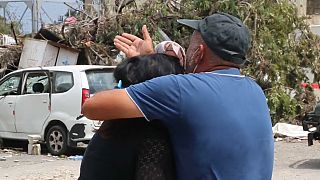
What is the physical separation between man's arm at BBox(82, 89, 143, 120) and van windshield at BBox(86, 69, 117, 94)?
868cm

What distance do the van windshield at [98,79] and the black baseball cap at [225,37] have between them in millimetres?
8528

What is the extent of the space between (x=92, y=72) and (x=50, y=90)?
89cm

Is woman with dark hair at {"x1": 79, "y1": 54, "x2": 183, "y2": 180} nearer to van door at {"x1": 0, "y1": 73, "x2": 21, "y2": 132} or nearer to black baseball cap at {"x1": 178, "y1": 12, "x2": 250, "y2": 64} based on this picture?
black baseball cap at {"x1": 178, "y1": 12, "x2": 250, "y2": 64}

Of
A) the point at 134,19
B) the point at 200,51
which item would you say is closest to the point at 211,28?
the point at 200,51

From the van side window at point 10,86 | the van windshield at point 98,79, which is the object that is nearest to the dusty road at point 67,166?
the van side window at point 10,86

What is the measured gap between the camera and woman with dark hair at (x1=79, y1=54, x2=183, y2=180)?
7.16ft

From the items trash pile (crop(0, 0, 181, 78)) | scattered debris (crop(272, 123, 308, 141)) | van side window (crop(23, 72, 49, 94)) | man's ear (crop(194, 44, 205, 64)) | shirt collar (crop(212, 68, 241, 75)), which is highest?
man's ear (crop(194, 44, 205, 64))

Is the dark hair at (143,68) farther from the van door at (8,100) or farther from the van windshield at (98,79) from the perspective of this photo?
the van door at (8,100)

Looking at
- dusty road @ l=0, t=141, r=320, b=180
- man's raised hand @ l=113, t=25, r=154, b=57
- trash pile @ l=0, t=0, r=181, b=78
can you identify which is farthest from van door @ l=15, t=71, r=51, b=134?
man's raised hand @ l=113, t=25, r=154, b=57

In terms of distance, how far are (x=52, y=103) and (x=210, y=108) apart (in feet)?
30.7

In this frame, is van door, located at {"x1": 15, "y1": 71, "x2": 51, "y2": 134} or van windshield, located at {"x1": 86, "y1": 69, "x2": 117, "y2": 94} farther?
van door, located at {"x1": 15, "y1": 71, "x2": 51, "y2": 134}

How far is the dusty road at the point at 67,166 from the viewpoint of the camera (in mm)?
9125

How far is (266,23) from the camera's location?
1523cm

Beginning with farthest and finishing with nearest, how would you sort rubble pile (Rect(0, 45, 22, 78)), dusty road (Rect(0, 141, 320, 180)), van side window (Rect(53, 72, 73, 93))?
rubble pile (Rect(0, 45, 22, 78)) < van side window (Rect(53, 72, 73, 93)) < dusty road (Rect(0, 141, 320, 180))
